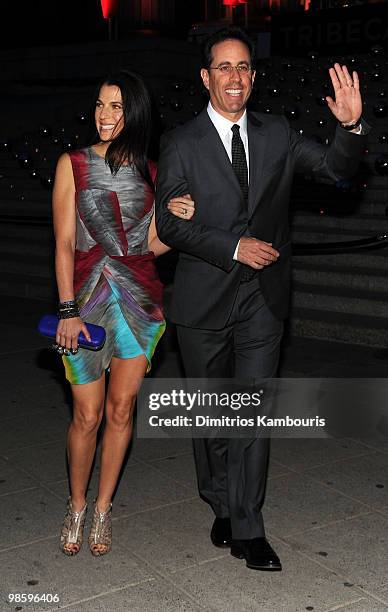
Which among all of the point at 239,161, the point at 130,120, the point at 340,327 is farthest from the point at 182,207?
the point at 340,327

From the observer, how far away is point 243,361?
4184 millimetres

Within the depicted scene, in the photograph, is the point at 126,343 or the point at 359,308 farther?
the point at 359,308

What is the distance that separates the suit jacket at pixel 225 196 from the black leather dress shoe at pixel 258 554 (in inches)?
39.2

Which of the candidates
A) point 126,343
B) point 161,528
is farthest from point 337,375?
point 126,343

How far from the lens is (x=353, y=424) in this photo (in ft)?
20.7

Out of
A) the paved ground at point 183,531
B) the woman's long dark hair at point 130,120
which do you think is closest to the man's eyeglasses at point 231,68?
the woman's long dark hair at point 130,120

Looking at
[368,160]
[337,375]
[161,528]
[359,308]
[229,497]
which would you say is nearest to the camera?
[229,497]

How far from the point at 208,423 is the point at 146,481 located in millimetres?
1001

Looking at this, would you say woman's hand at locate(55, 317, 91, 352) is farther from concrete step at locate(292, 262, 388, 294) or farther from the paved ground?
concrete step at locate(292, 262, 388, 294)

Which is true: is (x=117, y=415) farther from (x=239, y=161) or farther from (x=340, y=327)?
(x=340, y=327)

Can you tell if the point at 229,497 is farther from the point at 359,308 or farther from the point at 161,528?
the point at 359,308

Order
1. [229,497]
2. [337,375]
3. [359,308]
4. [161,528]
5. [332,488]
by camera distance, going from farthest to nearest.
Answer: [359,308] < [337,375] < [332,488] < [161,528] < [229,497]

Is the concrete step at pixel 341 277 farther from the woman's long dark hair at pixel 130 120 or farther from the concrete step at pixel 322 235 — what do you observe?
the woman's long dark hair at pixel 130 120

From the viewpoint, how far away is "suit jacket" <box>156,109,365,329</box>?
12.9 ft
